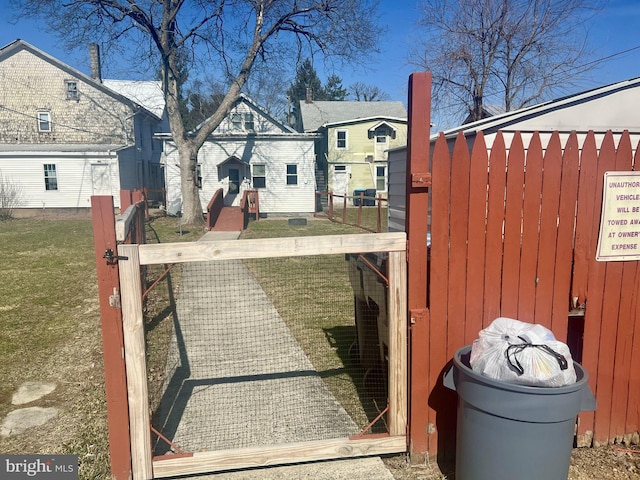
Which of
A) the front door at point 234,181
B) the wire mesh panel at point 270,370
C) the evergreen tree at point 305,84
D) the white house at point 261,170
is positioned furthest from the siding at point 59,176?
the evergreen tree at point 305,84

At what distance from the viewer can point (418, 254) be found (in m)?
3.02

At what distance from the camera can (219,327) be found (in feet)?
19.4

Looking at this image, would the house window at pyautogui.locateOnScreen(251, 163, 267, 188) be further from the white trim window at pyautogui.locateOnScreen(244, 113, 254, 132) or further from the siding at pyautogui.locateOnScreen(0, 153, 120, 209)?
the siding at pyautogui.locateOnScreen(0, 153, 120, 209)

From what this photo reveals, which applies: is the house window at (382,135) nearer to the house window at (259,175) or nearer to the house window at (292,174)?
the house window at (292,174)

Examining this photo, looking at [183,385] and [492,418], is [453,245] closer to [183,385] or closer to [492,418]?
[492,418]

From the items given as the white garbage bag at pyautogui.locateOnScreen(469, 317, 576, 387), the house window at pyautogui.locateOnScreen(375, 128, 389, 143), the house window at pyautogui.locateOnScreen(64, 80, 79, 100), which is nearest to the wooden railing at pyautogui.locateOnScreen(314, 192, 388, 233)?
the house window at pyautogui.locateOnScreen(375, 128, 389, 143)

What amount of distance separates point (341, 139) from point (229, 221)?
14.9 meters

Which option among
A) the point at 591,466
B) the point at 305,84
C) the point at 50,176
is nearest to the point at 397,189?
the point at 591,466

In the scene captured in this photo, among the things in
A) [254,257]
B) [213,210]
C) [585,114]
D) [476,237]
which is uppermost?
[585,114]

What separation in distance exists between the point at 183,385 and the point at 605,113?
8.41 m

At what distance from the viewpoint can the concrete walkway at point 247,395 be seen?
3.30 meters

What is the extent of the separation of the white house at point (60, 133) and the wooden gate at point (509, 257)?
73.7 feet

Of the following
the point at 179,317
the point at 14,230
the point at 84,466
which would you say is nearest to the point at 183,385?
the point at 84,466

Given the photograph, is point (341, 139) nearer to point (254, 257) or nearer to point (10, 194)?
point (10, 194)
